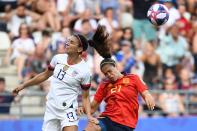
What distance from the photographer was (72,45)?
10.3 meters

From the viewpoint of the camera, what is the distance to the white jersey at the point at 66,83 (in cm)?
1026

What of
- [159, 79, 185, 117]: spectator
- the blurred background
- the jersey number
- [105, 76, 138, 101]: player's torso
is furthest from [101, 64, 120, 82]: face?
[159, 79, 185, 117]: spectator

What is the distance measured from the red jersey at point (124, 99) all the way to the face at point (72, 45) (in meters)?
0.71

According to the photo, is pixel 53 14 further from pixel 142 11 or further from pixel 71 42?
pixel 71 42

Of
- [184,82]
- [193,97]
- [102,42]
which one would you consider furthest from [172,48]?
[102,42]

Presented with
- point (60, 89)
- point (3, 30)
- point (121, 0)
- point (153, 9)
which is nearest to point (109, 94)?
point (60, 89)

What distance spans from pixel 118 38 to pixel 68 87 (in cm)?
677

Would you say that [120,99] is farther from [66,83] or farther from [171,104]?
[171,104]

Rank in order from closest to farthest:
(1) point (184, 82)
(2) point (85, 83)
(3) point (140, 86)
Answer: (3) point (140, 86) → (2) point (85, 83) → (1) point (184, 82)

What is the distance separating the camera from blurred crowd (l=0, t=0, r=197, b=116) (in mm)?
15992

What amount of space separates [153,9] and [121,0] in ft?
21.6

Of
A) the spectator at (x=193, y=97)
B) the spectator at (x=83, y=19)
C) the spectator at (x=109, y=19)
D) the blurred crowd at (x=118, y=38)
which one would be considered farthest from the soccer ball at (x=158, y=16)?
the spectator at (x=109, y=19)

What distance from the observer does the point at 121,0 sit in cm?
1791

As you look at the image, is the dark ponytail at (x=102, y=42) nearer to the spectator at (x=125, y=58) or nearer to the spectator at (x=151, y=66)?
the spectator at (x=125, y=58)
